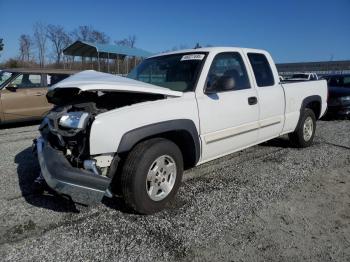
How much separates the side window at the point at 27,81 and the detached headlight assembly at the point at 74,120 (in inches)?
264

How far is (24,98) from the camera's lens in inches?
369

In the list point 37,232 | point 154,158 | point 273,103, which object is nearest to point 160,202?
point 154,158

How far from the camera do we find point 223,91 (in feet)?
14.5

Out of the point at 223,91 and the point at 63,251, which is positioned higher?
the point at 223,91

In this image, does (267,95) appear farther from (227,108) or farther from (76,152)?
(76,152)

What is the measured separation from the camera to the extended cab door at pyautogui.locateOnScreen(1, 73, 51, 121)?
911 centimetres

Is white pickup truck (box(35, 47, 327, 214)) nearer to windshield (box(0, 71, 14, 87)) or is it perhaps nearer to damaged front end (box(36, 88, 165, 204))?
damaged front end (box(36, 88, 165, 204))

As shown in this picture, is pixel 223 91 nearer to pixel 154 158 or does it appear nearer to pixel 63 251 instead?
pixel 154 158

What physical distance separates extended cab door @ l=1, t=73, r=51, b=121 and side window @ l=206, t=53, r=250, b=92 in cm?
667

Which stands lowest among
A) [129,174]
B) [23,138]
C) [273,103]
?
[23,138]

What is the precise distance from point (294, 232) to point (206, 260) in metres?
1.01

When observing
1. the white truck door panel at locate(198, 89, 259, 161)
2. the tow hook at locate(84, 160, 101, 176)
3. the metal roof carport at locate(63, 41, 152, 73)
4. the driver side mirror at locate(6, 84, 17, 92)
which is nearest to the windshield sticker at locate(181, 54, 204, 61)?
the white truck door panel at locate(198, 89, 259, 161)

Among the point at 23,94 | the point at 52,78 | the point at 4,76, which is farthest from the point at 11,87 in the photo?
the point at 52,78

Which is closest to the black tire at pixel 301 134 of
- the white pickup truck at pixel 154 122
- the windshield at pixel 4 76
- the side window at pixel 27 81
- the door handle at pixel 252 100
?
the white pickup truck at pixel 154 122
